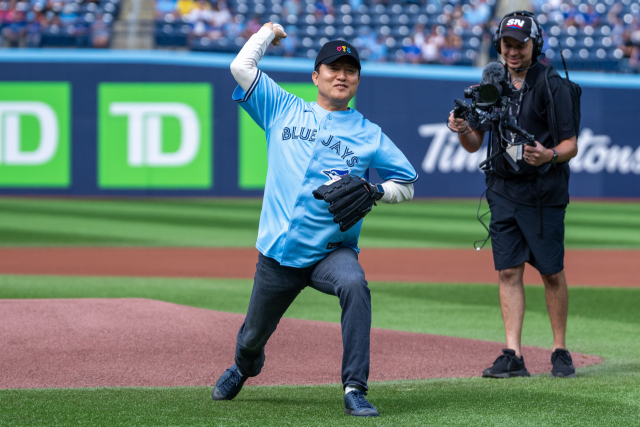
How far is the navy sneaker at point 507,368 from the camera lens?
5008mm

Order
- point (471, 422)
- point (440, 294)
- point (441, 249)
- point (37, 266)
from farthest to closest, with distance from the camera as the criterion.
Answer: point (441, 249)
point (37, 266)
point (440, 294)
point (471, 422)

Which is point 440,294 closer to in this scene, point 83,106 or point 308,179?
point 308,179

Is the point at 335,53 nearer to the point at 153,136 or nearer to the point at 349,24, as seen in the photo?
the point at 153,136

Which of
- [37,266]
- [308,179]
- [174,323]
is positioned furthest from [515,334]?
[37,266]

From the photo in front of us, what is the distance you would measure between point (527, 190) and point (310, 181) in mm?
1715

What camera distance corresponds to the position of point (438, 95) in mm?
22812

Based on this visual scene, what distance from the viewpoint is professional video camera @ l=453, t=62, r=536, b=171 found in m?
4.91

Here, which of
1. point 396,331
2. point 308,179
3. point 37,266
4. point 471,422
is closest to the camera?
point 471,422

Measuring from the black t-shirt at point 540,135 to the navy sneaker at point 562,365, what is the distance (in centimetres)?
90

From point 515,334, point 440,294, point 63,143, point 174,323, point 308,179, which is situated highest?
point 308,179

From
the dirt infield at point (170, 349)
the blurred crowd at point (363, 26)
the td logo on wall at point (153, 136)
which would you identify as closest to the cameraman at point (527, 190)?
the dirt infield at point (170, 349)

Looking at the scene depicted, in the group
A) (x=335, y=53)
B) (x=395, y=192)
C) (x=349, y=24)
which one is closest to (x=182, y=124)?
(x=349, y=24)

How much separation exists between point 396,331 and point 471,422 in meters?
2.84

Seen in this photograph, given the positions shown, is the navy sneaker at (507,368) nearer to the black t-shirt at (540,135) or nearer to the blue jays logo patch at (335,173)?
the black t-shirt at (540,135)
